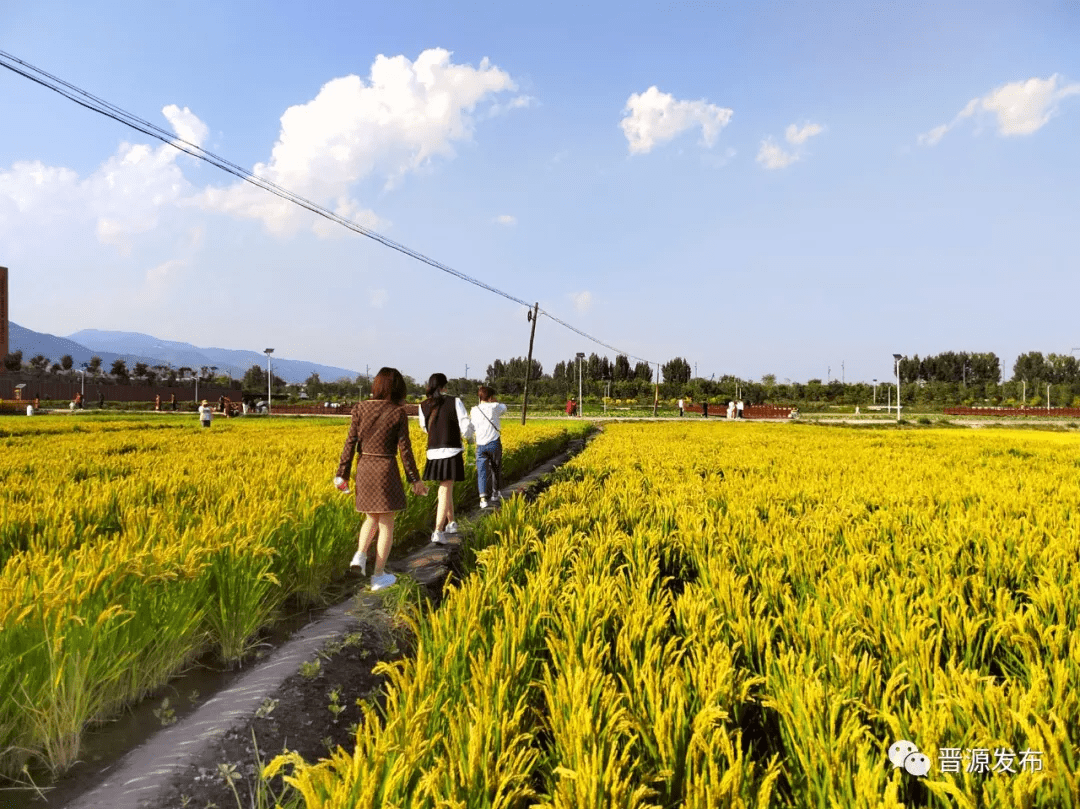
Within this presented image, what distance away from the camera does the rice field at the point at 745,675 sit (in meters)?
1.53

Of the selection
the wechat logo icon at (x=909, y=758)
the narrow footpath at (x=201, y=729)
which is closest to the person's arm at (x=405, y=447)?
the narrow footpath at (x=201, y=729)

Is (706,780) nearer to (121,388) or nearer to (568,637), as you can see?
(568,637)

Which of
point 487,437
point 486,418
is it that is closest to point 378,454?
point 486,418

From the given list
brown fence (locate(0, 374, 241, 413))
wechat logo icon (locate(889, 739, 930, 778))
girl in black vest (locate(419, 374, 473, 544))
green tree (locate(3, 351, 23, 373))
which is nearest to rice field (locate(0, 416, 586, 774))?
girl in black vest (locate(419, 374, 473, 544))

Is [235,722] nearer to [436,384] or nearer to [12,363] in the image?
[436,384]

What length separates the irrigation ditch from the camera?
231 centimetres

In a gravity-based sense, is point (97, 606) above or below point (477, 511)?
above

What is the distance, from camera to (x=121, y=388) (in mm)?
70125

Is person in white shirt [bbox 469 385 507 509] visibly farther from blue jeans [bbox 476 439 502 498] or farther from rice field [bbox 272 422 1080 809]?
rice field [bbox 272 422 1080 809]

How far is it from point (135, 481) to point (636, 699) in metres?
6.61


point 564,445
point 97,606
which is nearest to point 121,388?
point 564,445

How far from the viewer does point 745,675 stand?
2.21 meters

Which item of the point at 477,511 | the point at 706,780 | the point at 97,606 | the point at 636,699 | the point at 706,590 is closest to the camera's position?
the point at 706,780

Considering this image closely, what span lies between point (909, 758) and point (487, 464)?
25.0 ft
